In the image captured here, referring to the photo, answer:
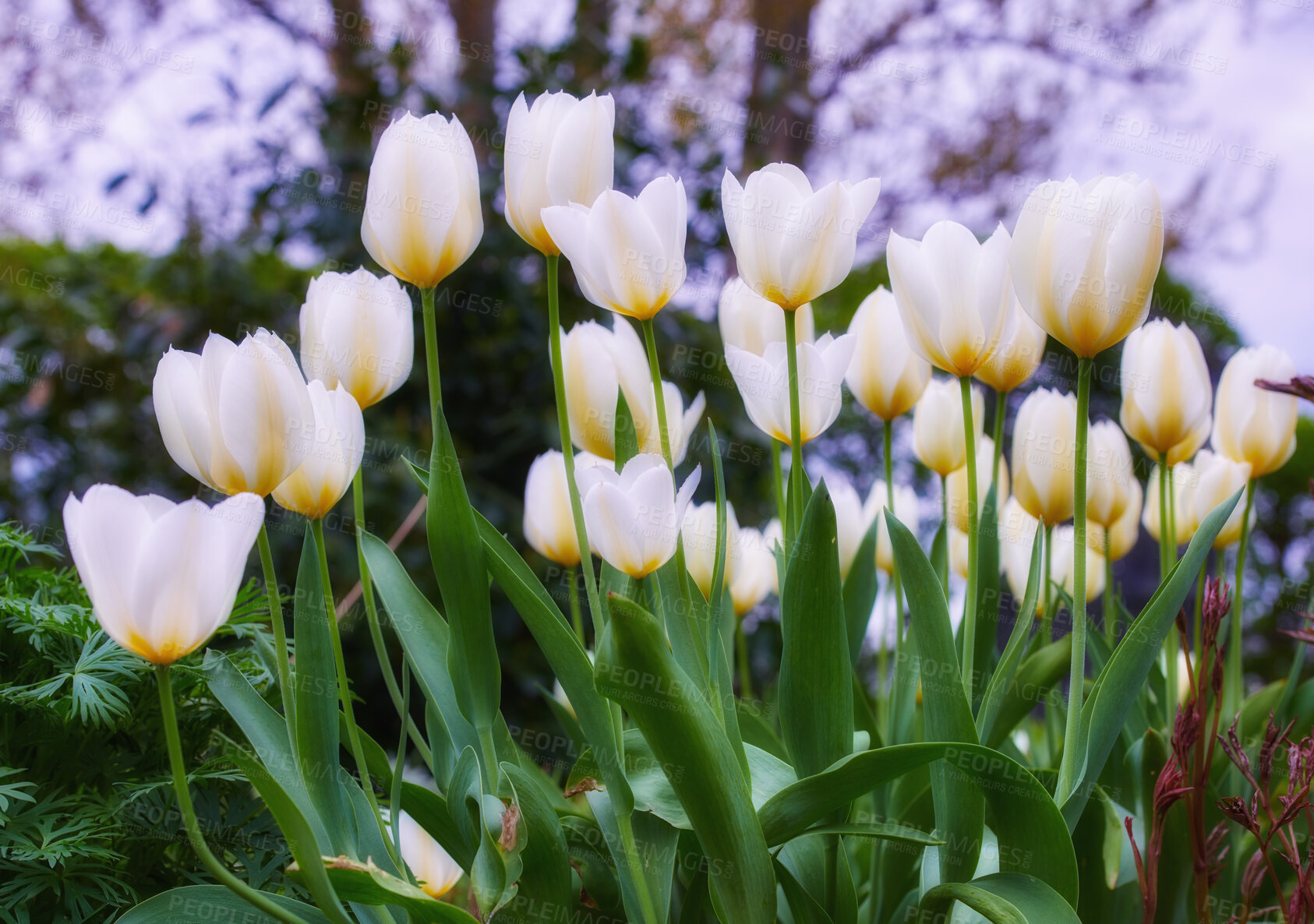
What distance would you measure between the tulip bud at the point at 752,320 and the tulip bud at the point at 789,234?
0.17 metres

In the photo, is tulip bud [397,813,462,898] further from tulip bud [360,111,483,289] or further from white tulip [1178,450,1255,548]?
white tulip [1178,450,1255,548]

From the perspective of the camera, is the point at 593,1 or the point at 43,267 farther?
the point at 43,267

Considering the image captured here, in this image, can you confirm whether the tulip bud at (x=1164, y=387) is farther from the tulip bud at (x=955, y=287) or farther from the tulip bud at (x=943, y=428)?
the tulip bud at (x=955, y=287)

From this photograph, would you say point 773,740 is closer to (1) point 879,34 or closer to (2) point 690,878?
(2) point 690,878

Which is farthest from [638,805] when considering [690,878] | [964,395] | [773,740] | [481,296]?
[481,296]

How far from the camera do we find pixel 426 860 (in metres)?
1.08

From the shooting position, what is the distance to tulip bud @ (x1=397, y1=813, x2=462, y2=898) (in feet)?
3.52

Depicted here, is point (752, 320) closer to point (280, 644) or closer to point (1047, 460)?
point (1047, 460)

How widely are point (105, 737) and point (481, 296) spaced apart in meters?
2.20

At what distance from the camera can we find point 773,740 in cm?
105

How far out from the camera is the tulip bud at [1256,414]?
1.23 m

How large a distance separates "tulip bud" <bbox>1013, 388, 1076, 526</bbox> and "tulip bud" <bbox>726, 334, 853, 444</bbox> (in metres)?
0.27

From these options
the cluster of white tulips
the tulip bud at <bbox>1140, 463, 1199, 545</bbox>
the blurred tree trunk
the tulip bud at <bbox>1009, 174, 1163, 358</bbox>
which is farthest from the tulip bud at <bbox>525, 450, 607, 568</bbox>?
the blurred tree trunk

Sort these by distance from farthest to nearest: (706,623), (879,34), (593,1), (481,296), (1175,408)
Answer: (879,34) → (593,1) → (481,296) → (1175,408) → (706,623)
